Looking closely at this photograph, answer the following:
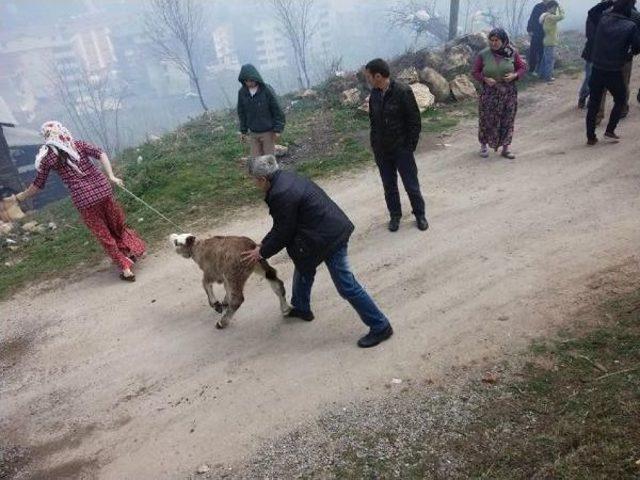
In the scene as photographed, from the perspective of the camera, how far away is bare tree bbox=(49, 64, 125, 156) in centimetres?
5422

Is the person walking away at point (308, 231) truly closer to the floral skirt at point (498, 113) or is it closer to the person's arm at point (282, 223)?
the person's arm at point (282, 223)

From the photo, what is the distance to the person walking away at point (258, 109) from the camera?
810 cm

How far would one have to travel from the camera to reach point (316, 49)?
10938 cm

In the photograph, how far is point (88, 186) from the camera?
6637 millimetres

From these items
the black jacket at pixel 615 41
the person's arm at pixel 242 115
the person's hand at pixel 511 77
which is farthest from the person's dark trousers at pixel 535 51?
the person's arm at pixel 242 115

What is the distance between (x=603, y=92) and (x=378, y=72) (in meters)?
5.26

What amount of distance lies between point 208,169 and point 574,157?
24.4ft

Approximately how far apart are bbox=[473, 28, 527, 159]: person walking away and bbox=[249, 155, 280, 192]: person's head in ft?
18.4

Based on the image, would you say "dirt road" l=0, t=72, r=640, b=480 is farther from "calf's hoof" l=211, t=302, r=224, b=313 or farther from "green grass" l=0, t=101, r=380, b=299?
"green grass" l=0, t=101, r=380, b=299

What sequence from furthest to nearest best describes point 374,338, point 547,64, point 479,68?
point 547,64 → point 479,68 → point 374,338

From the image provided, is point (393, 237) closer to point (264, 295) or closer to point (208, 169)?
point (264, 295)

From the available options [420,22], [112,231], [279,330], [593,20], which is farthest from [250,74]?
[420,22]

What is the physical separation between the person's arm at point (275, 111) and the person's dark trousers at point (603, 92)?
5.55 metres

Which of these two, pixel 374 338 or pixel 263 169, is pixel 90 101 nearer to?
pixel 263 169
